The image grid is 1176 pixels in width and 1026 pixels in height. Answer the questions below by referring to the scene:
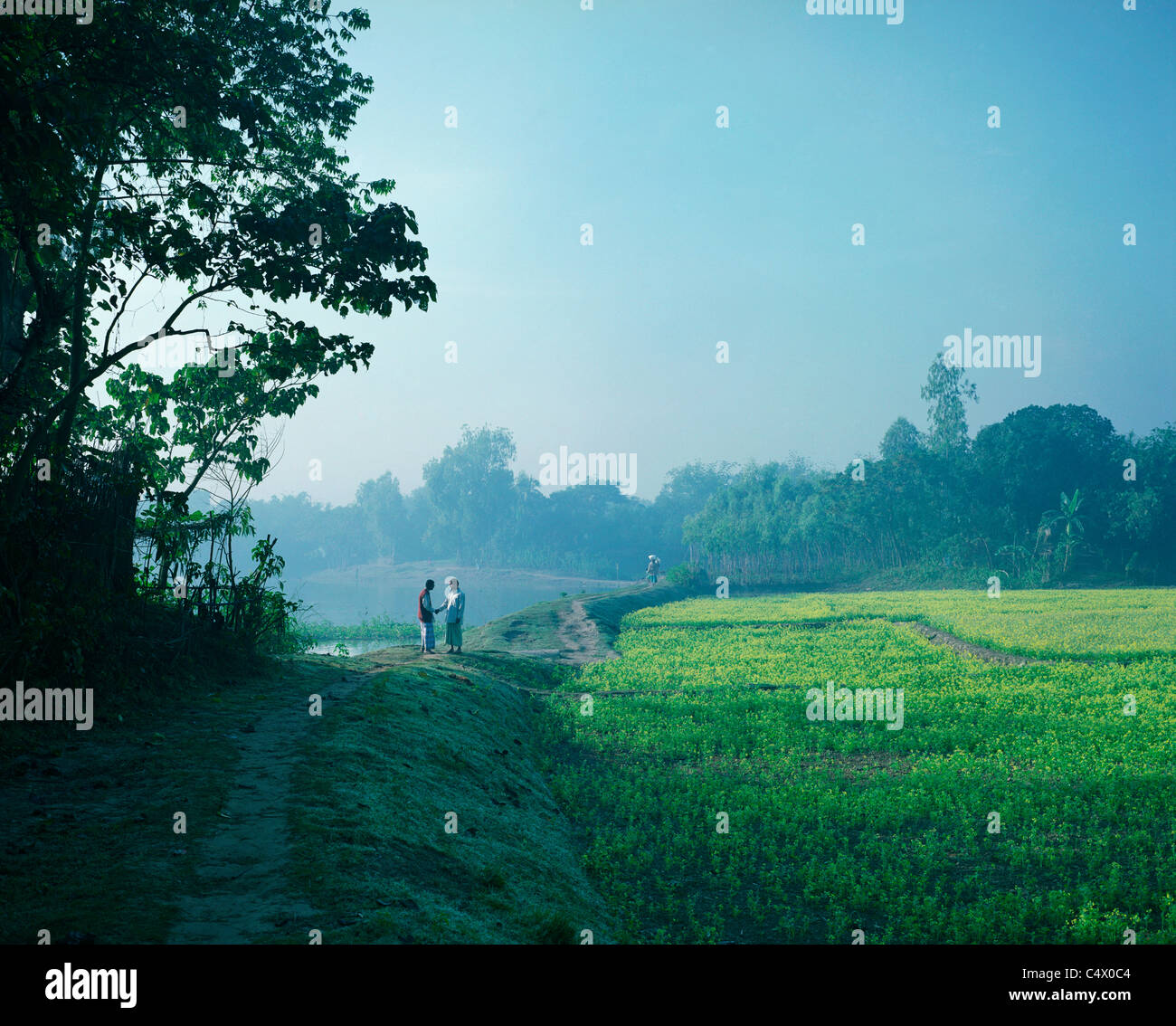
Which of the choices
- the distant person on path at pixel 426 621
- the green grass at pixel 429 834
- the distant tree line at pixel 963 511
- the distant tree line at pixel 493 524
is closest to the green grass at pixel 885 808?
the green grass at pixel 429 834

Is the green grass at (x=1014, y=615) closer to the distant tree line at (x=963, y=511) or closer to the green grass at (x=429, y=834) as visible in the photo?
the distant tree line at (x=963, y=511)

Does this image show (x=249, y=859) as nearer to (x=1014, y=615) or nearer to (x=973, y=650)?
(x=973, y=650)

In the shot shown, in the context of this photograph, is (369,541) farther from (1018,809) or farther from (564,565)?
(1018,809)

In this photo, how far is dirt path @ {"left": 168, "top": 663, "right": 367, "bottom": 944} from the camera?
5047mm

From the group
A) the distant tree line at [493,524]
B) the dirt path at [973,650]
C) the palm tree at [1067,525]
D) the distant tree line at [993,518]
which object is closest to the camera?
the dirt path at [973,650]

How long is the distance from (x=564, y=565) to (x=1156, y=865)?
9805cm

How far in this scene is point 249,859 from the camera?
6.08 meters

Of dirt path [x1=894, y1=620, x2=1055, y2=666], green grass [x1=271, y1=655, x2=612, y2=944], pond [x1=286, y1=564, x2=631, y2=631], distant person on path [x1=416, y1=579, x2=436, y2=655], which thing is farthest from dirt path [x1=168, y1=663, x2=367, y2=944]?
pond [x1=286, y1=564, x2=631, y2=631]

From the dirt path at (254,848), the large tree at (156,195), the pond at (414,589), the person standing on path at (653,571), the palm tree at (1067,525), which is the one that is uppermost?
the large tree at (156,195)

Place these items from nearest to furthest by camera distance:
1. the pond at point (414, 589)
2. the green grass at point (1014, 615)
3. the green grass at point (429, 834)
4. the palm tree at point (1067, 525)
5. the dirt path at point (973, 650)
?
the green grass at point (429, 834)
the dirt path at point (973, 650)
the green grass at point (1014, 615)
the palm tree at point (1067, 525)
the pond at point (414, 589)

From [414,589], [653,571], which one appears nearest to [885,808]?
[653,571]

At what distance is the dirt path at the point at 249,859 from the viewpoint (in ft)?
16.6

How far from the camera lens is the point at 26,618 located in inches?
352
